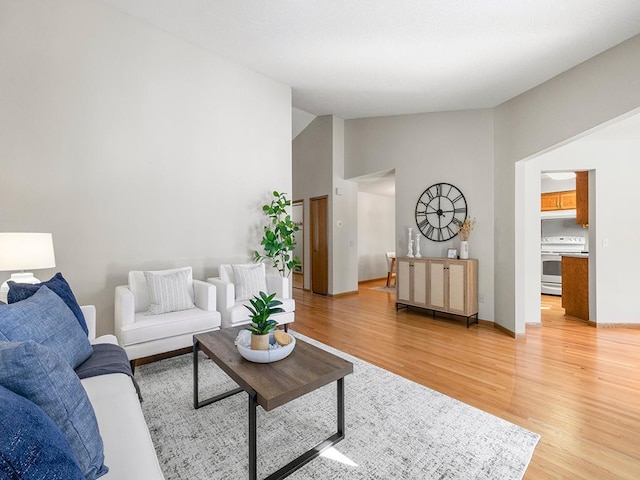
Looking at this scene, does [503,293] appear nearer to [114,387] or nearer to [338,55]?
[338,55]

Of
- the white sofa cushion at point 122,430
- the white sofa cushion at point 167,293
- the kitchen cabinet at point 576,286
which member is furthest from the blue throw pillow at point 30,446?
the kitchen cabinet at point 576,286

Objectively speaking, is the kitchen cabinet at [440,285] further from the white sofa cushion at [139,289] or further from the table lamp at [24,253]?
the table lamp at [24,253]

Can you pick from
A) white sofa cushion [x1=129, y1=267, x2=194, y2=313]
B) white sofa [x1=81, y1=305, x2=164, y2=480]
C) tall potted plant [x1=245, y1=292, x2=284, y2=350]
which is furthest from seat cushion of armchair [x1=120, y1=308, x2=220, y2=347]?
tall potted plant [x1=245, y1=292, x2=284, y2=350]

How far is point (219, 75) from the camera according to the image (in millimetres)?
3855

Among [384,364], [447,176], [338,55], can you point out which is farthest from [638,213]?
[338,55]

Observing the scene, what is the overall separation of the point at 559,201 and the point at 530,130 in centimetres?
381

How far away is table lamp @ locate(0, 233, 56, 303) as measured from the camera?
222 cm

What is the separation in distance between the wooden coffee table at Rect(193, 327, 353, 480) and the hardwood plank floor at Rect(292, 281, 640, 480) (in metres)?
1.06

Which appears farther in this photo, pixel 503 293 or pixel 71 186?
pixel 503 293

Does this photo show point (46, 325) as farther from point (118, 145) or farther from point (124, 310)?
point (118, 145)

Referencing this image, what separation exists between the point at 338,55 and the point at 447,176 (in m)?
2.38

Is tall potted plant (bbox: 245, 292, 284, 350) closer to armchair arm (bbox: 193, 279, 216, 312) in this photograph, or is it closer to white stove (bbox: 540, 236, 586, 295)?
armchair arm (bbox: 193, 279, 216, 312)

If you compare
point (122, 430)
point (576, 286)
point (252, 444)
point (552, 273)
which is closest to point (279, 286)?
point (252, 444)

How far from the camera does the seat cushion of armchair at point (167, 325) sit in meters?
2.53
